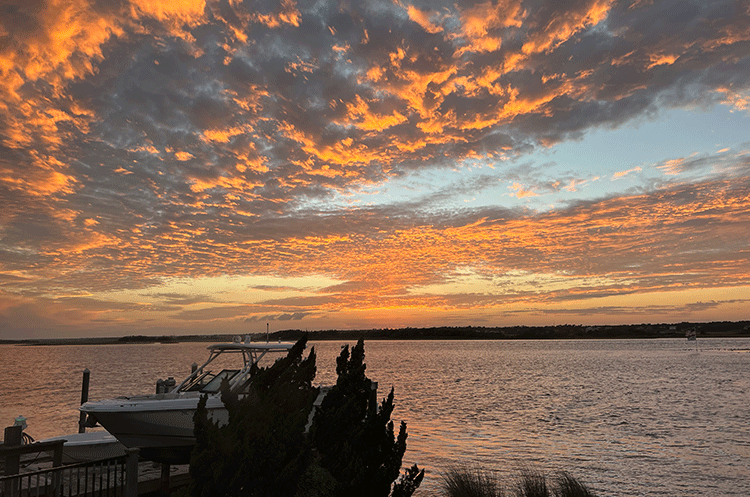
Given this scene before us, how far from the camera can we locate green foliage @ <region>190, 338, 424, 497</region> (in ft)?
19.5

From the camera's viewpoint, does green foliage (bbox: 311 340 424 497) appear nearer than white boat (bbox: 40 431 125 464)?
Yes

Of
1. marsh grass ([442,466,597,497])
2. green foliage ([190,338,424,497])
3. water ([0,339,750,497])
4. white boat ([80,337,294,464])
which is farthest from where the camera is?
water ([0,339,750,497])

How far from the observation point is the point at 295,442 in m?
6.48

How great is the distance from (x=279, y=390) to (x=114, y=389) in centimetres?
4582

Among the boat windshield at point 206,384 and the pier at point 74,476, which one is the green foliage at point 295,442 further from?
the boat windshield at point 206,384

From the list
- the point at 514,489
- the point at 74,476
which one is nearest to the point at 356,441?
the point at 514,489

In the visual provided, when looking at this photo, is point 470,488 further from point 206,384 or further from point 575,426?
point 575,426

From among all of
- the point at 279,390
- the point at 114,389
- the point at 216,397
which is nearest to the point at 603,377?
the point at 114,389

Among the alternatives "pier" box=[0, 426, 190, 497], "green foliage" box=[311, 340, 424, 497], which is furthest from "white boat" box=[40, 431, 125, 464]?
"green foliage" box=[311, 340, 424, 497]

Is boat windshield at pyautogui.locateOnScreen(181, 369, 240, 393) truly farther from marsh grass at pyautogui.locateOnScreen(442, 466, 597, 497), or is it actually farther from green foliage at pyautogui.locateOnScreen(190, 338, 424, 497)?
marsh grass at pyautogui.locateOnScreen(442, 466, 597, 497)

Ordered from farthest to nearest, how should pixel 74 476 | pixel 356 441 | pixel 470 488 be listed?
1. pixel 470 488
2. pixel 74 476
3. pixel 356 441

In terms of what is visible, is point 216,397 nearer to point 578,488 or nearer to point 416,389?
point 578,488

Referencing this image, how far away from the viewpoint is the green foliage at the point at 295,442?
5945 mm

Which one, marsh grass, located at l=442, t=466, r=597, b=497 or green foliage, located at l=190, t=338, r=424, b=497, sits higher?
green foliage, located at l=190, t=338, r=424, b=497
